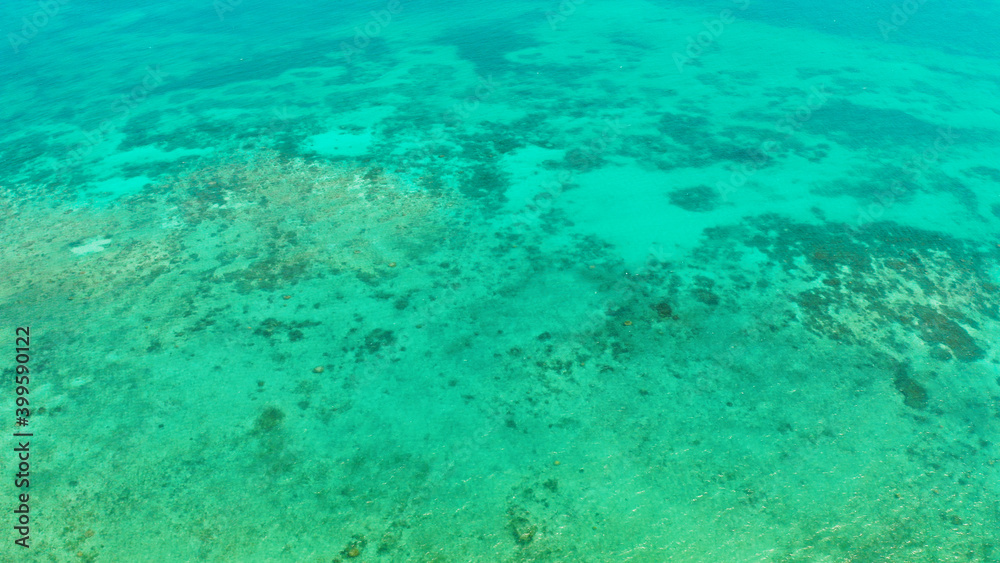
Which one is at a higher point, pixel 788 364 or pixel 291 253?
pixel 291 253

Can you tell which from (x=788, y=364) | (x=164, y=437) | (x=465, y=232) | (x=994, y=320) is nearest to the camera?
(x=164, y=437)

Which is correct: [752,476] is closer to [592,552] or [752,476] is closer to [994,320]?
[592,552]

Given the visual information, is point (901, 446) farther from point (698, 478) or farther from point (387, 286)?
point (387, 286)

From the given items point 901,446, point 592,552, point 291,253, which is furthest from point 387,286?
point 901,446

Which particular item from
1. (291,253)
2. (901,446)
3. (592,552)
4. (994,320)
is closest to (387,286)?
(291,253)

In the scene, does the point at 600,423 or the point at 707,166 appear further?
the point at 707,166

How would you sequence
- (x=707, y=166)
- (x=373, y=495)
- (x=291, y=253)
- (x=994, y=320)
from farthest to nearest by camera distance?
(x=707, y=166)
(x=291, y=253)
(x=994, y=320)
(x=373, y=495)
